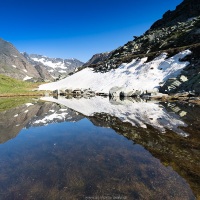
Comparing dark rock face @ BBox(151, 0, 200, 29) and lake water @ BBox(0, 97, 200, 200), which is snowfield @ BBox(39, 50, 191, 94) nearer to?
lake water @ BBox(0, 97, 200, 200)

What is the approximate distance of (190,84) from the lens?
144ft

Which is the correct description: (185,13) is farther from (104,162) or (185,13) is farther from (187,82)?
(104,162)

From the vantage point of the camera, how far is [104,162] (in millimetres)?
11516

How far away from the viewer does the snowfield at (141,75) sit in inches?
2154

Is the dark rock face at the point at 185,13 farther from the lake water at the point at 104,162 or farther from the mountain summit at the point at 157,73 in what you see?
the lake water at the point at 104,162

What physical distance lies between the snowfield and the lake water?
1383 inches

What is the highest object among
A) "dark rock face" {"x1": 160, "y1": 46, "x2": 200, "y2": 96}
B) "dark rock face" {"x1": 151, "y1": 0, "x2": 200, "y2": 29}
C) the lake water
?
"dark rock face" {"x1": 151, "y1": 0, "x2": 200, "y2": 29}

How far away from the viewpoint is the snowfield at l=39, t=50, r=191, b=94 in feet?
180

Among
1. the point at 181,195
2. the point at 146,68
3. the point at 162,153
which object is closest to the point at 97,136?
the point at 162,153

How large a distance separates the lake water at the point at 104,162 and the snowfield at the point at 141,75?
35129 millimetres

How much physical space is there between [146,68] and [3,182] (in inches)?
2312

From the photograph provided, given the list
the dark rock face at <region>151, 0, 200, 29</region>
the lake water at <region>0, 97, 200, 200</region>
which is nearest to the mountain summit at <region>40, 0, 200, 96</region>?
the lake water at <region>0, 97, 200, 200</region>

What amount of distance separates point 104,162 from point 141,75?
52.2m

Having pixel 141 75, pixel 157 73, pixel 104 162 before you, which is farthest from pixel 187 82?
pixel 104 162
